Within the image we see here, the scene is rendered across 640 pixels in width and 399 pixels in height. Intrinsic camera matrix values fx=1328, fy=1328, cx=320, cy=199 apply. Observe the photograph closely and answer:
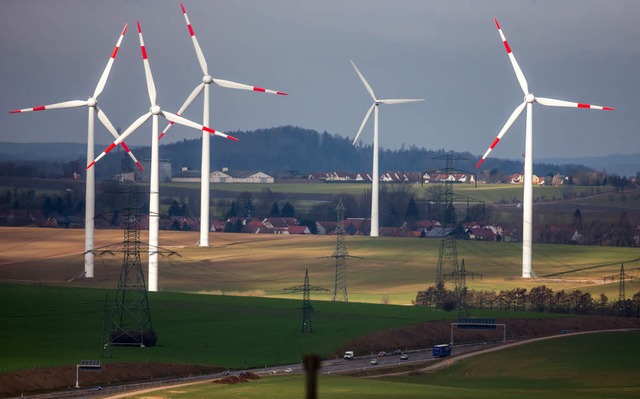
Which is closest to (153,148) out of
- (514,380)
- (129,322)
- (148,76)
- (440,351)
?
(148,76)

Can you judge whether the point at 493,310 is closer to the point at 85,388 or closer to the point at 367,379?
the point at 367,379

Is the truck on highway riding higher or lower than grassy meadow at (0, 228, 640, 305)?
lower

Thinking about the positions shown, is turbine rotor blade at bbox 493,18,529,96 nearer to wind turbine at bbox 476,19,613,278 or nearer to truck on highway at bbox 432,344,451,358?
wind turbine at bbox 476,19,613,278

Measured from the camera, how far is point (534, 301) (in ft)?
372

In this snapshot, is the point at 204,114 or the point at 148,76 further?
the point at 204,114

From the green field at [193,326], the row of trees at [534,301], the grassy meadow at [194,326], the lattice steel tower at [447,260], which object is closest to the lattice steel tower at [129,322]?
the grassy meadow at [194,326]

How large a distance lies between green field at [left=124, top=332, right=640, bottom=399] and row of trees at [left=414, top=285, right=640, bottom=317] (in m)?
15.4

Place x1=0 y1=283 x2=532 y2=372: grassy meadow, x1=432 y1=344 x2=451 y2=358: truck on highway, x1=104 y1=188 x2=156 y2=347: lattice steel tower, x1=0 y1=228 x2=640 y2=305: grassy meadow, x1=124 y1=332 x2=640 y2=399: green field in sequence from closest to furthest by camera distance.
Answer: x1=124 y1=332 x2=640 y2=399: green field < x1=0 y1=283 x2=532 y2=372: grassy meadow < x1=104 y1=188 x2=156 y2=347: lattice steel tower < x1=432 y1=344 x2=451 y2=358: truck on highway < x1=0 y1=228 x2=640 y2=305: grassy meadow

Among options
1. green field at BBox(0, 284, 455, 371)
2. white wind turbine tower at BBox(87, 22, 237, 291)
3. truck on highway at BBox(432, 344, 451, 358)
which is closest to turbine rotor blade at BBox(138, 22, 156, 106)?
white wind turbine tower at BBox(87, 22, 237, 291)

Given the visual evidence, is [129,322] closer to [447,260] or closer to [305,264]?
[305,264]

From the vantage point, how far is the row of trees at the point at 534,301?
109 m

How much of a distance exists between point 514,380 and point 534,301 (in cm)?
3960

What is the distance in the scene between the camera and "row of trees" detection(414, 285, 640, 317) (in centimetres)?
10912

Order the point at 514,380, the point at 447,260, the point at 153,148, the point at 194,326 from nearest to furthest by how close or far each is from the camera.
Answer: the point at 514,380, the point at 194,326, the point at 153,148, the point at 447,260
